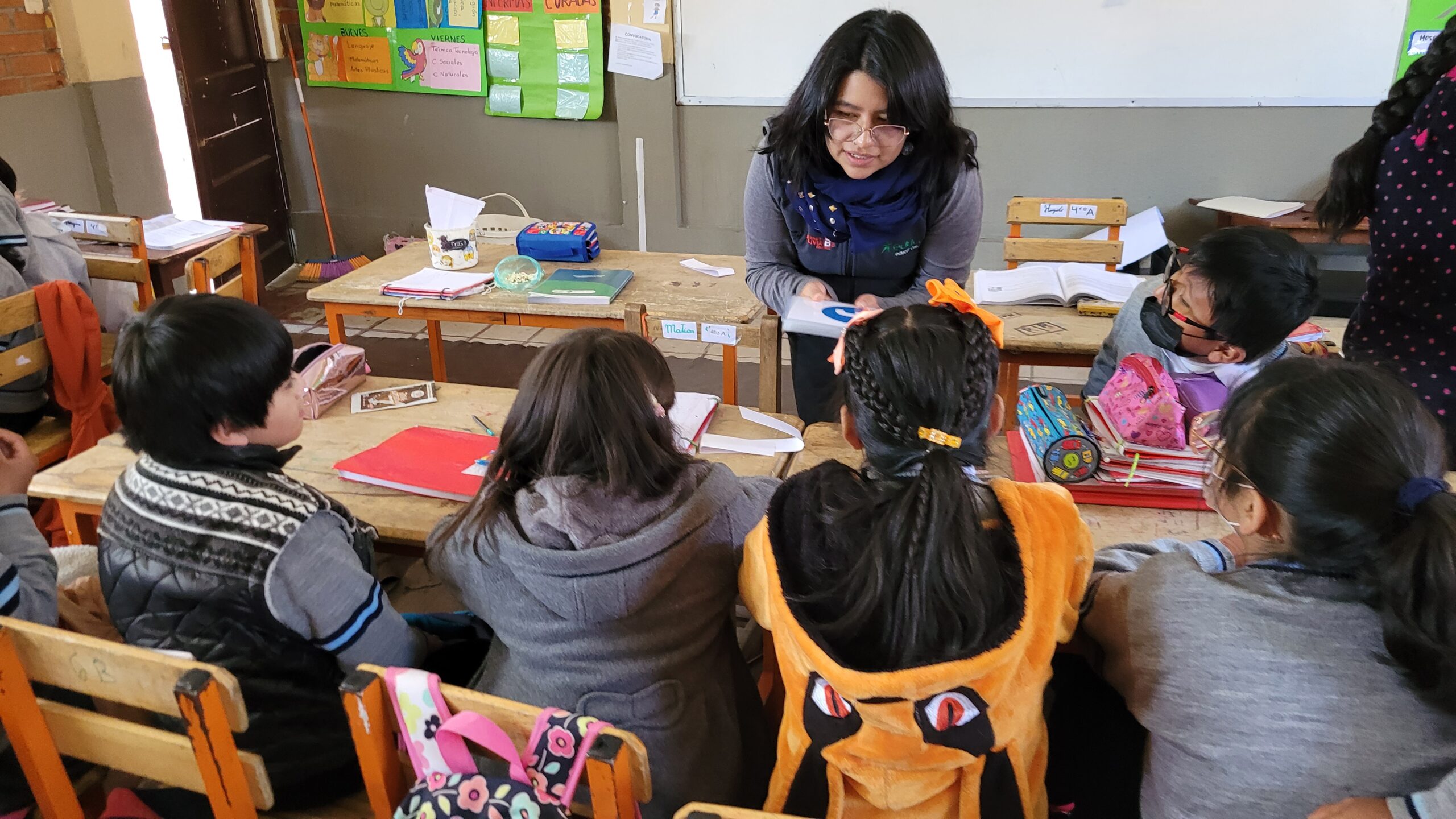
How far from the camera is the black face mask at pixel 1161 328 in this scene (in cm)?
159

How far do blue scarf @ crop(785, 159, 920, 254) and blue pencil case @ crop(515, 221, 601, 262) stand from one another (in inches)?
38.3

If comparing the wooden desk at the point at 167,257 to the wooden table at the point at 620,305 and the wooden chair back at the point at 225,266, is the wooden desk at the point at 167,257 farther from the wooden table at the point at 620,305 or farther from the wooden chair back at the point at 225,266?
the wooden table at the point at 620,305

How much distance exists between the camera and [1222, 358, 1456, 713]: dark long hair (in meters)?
0.77

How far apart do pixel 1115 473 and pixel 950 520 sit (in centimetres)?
66

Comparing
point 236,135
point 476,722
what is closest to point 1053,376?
point 476,722

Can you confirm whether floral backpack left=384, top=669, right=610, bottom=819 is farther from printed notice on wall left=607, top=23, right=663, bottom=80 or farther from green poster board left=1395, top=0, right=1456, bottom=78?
green poster board left=1395, top=0, right=1456, bottom=78

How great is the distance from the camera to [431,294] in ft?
7.75

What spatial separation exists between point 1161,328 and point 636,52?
3.03m

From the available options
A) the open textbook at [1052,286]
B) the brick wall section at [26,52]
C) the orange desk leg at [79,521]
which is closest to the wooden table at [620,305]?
the open textbook at [1052,286]

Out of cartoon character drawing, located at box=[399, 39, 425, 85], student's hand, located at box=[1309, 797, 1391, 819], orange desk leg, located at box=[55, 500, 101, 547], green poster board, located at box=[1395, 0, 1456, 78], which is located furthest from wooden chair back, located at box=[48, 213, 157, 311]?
green poster board, located at box=[1395, 0, 1456, 78]

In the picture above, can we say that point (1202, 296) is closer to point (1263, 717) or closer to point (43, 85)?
point (1263, 717)

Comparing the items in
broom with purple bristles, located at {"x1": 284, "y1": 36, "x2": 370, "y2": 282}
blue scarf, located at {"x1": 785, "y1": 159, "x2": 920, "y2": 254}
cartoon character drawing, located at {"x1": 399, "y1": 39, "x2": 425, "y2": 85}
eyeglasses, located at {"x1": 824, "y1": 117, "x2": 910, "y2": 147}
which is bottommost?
broom with purple bristles, located at {"x1": 284, "y1": 36, "x2": 370, "y2": 282}

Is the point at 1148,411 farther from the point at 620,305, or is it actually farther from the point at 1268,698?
the point at 620,305

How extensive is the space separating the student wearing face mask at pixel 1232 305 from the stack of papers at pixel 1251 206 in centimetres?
217
